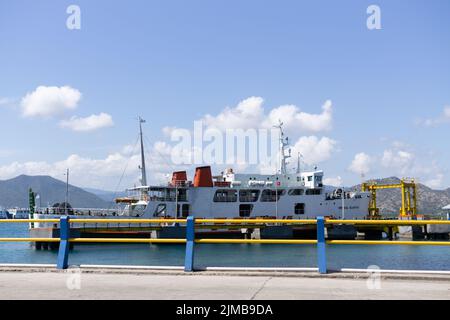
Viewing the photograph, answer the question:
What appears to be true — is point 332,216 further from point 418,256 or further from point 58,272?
point 58,272

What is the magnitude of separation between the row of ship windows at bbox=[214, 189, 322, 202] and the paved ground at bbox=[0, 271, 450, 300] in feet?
145

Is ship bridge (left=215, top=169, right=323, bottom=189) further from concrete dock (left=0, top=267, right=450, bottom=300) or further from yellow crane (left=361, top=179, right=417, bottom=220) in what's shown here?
concrete dock (left=0, top=267, right=450, bottom=300)

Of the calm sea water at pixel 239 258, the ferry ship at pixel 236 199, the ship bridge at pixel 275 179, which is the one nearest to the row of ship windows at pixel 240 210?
the ferry ship at pixel 236 199

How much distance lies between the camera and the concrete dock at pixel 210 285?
6.91 m

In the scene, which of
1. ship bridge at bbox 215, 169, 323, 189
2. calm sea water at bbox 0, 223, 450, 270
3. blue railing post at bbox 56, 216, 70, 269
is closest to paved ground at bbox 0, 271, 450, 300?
blue railing post at bbox 56, 216, 70, 269

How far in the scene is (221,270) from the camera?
30.5 feet

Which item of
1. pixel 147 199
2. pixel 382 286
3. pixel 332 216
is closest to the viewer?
pixel 382 286

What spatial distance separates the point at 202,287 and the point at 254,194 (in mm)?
47232

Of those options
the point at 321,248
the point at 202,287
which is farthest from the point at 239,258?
the point at 202,287

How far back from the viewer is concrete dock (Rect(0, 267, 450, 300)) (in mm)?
6910

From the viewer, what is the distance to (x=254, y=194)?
2156 inches

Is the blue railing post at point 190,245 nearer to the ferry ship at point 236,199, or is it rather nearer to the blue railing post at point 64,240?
the blue railing post at point 64,240
